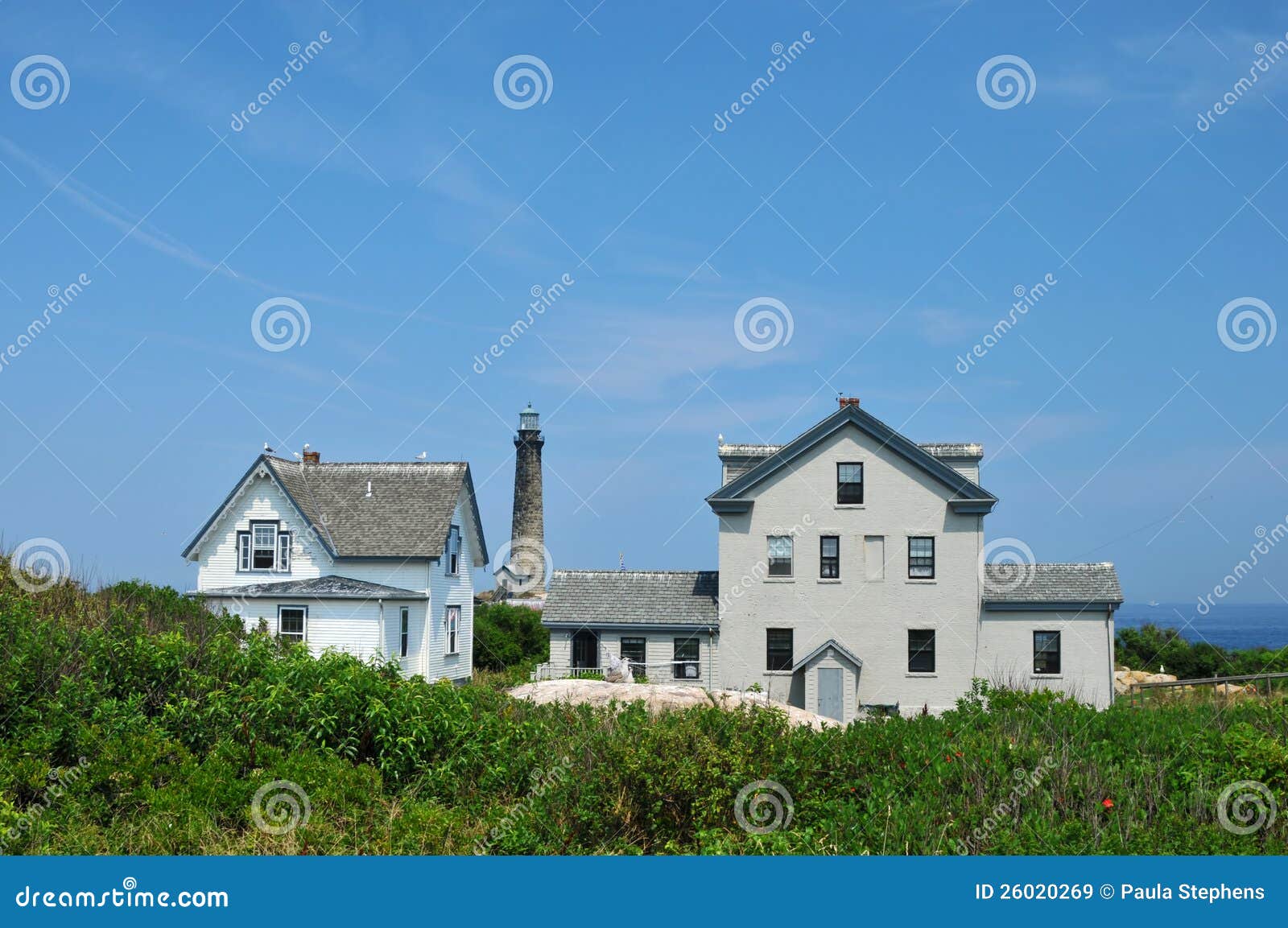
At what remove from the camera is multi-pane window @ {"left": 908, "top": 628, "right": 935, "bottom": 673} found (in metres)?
33.7

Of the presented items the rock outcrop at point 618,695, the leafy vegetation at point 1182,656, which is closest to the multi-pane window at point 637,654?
the rock outcrop at point 618,695

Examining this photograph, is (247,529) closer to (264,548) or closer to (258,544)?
(258,544)

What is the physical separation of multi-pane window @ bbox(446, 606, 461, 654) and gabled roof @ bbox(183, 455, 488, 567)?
342cm

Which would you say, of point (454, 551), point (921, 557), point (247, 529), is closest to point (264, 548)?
point (247, 529)

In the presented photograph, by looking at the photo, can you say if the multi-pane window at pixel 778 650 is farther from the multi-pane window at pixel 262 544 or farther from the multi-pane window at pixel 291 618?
the multi-pane window at pixel 262 544

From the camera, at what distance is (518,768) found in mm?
11984

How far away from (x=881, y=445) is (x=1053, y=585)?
6.70 meters

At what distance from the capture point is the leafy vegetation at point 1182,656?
41031 millimetres

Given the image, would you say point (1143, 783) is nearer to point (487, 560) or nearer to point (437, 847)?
point (437, 847)

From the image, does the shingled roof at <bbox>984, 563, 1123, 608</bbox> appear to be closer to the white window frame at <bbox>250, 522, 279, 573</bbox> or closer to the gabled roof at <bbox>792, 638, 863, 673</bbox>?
the gabled roof at <bbox>792, 638, 863, 673</bbox>

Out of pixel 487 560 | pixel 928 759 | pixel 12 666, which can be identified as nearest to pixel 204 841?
pixel 12 666

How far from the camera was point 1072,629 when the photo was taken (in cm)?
3331

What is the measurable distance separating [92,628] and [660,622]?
72.4 feet

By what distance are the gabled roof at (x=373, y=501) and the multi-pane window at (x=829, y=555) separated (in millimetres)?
12723
